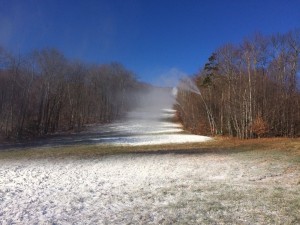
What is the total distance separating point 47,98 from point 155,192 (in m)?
40.3

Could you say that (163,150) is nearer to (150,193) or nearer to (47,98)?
(150,193)

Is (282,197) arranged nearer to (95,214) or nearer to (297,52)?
(95,214)

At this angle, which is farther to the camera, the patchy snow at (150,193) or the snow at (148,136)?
the snow at (148,136)

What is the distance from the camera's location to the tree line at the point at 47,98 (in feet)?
135

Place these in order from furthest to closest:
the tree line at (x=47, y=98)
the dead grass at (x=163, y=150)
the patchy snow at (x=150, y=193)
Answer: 1. the tree line at (x=47, y=98)
2. the dead grass at (x=163, y=150)
3. the patchy snow at (x=150, y=193)

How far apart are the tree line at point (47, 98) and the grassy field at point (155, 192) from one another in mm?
24855

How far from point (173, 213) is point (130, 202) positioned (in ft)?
4.97

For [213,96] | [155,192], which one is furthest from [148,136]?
[155,192]

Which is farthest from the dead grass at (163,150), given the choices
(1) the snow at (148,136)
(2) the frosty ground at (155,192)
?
(1) the snow at (148,136)

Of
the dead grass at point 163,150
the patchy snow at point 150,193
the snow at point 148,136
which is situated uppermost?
the snow at point 148,136

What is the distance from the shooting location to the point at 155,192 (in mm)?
9539

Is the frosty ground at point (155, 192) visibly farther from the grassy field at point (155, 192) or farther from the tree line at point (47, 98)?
the tree line at point (47, 98)

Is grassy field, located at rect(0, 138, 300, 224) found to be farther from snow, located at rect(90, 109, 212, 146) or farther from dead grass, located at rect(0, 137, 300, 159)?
snow, located at rect(90, 109, 212, 146)

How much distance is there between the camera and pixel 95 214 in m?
7.54
